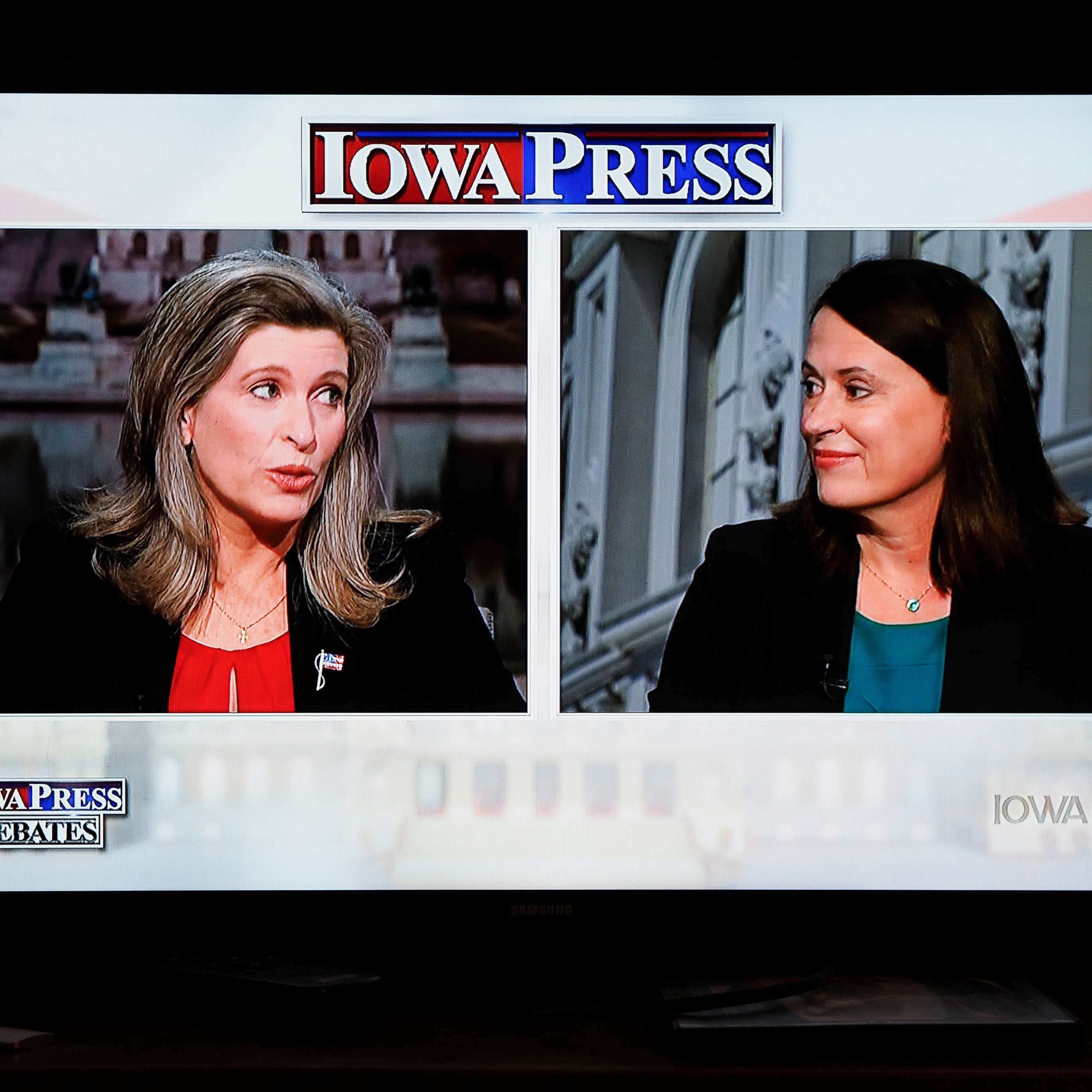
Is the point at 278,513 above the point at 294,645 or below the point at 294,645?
above

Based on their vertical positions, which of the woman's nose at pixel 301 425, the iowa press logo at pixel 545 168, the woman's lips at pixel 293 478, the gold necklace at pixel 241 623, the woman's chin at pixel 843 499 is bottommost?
the gold necklace at pixel 241 623

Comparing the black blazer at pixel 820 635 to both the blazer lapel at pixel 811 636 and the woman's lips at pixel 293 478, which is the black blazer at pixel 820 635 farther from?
the woman's lips at pixel 293 478

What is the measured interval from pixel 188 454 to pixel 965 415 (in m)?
0.86

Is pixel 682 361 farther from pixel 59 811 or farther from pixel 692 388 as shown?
pixel 59 811

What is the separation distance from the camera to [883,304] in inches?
50.0

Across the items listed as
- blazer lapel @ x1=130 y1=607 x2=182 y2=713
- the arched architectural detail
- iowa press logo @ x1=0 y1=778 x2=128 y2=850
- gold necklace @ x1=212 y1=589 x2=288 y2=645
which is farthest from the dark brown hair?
iowa press logo @ x1=0 y1=778 x2=128 y2=850

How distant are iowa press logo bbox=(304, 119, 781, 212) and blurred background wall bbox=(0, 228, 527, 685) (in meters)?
0.06

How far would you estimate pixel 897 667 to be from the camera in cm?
127

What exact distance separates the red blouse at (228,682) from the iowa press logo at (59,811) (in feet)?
0.39

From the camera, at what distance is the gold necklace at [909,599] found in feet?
4.18

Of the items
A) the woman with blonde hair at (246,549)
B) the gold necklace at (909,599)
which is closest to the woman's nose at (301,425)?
the woman with blonde hair at (246,549)

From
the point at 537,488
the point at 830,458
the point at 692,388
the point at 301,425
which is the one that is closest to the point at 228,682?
the point at 301,425
